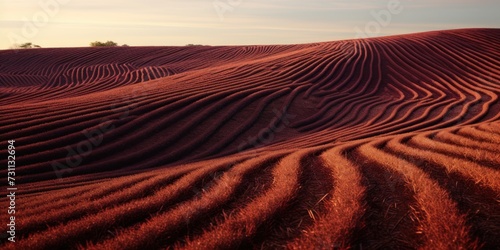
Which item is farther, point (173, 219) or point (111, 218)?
point (111, 218)

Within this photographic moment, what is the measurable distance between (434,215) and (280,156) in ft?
13.0

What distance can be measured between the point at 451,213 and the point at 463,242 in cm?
58

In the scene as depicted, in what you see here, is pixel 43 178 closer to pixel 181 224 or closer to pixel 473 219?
pixel 181 224

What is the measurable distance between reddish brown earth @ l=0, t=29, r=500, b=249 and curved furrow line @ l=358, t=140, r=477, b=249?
0.06 feet

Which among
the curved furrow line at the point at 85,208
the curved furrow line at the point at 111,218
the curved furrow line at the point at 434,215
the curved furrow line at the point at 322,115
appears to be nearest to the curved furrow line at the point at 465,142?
the curved furrow line at the point at 434,215

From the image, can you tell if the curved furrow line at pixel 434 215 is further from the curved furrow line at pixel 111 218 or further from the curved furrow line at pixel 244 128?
the curved furrow line at pixel 244 128

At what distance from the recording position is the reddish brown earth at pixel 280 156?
3.42m

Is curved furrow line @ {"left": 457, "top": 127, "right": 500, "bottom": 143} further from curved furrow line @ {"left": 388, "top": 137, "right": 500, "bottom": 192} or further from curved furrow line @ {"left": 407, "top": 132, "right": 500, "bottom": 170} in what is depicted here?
curved furrow line @ {"left": 388, "top": 137, "right": 500, "bottom": 192}

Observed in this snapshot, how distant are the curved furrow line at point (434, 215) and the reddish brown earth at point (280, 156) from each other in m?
0.02

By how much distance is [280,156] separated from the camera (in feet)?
23.3

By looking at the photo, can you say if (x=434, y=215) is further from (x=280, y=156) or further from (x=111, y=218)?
(x=280, y=156)

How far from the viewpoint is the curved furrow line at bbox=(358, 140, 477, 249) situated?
2844mm

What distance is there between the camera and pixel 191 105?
567 inches

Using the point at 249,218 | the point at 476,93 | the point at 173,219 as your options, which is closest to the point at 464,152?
the point at 249,218
